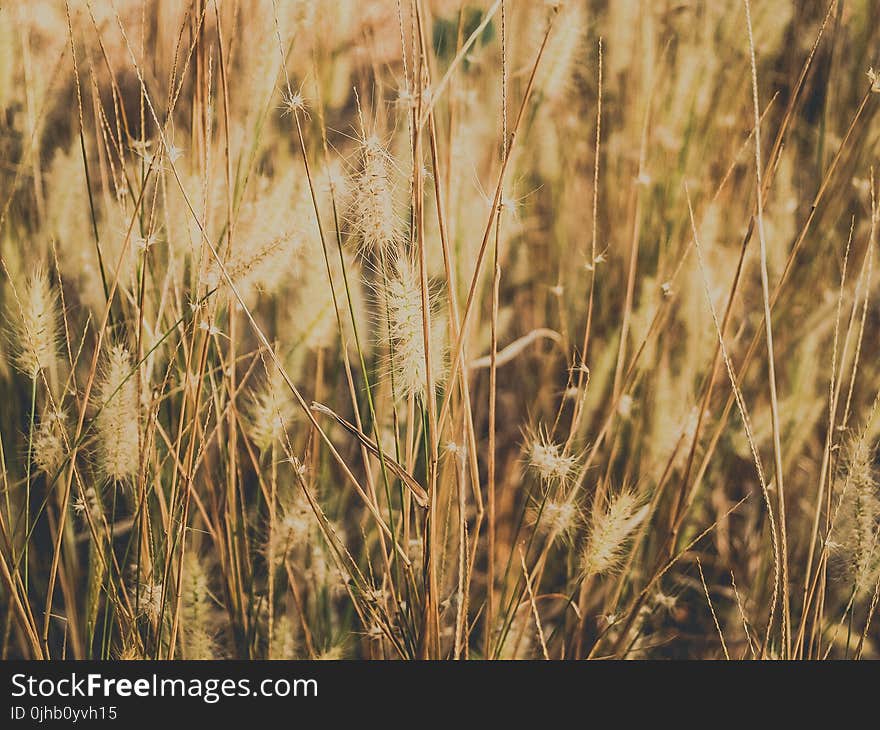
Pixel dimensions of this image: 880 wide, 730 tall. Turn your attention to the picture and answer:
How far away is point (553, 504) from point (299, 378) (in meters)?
0.29

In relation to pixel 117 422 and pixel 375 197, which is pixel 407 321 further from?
pixel 117 422

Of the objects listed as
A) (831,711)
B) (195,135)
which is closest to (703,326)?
(831,711)

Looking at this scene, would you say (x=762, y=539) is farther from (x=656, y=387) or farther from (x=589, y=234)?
(x=589, y=234)

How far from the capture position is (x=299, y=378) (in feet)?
2.14

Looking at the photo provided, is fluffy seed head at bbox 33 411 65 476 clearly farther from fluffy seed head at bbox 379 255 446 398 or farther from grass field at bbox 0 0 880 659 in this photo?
fluffy seed head at bbox 379 255 446 398

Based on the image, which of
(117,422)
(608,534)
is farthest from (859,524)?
(117,422)

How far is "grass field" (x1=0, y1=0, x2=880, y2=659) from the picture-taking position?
50cm

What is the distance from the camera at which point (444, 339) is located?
0.54 meters

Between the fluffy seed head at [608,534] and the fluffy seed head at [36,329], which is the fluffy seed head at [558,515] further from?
the fluffy seed head at [36,329]

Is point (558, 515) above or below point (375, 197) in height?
below

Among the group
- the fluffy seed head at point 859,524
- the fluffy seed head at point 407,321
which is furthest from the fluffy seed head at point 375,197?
the fluffy seed head at point 859,524

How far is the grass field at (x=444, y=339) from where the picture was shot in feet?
1.65

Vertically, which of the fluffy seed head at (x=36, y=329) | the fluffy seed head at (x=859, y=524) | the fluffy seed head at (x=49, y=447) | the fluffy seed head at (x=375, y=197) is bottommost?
the fluffy seed head at (x=859, y=524)

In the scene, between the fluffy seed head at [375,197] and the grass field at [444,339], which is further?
the grass field at [444,339]
